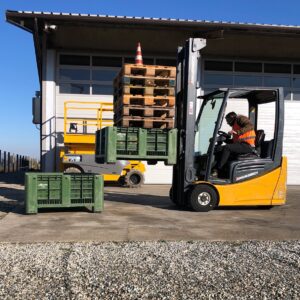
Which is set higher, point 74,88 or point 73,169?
point 74,88

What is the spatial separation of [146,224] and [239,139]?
10.0 ft

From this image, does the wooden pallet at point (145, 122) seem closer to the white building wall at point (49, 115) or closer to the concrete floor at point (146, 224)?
the concrete floor at point (146, 224)

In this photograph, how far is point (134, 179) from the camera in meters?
14.9

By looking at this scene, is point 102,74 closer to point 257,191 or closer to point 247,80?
point 247,80

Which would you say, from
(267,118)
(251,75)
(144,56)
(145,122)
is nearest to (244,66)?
(251,75)

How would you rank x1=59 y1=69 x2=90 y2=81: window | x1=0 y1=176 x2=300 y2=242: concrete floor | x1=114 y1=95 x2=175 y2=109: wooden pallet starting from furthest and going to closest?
x1=59 y1=69 x2=90 y2=81: window < x1=114 y1=95 x2=175 y2=109: wooden pallet < x1=0 y1=176 x2=300 y2=242: concrete floor

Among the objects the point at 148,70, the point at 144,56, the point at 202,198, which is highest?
the point at 144,56

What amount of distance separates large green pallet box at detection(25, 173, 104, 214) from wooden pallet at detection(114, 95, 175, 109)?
1.62m

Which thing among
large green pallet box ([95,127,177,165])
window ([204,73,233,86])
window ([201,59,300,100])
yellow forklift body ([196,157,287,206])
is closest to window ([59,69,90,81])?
window ([201,59,300,100])

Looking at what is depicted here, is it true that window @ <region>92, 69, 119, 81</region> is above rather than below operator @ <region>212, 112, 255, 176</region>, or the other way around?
above

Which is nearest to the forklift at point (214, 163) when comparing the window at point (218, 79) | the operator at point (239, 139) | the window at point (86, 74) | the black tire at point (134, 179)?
the operator at point (239, 139)

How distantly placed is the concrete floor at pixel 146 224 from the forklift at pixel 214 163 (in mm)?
309

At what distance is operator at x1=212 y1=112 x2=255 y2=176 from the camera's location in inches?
351

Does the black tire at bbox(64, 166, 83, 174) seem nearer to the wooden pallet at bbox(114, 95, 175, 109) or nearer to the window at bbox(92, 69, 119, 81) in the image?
the window at bbox(92, 69, 119, 81)
